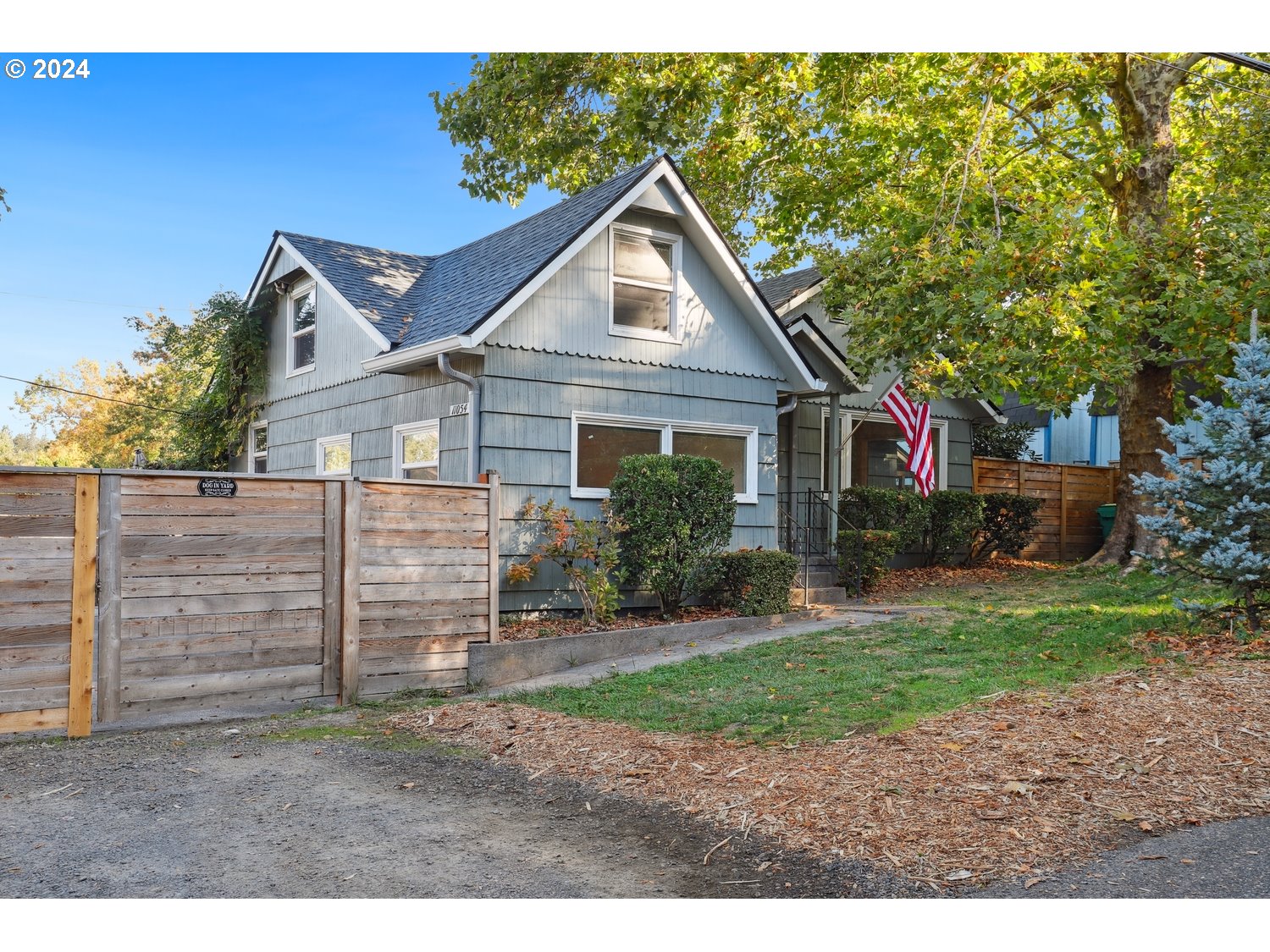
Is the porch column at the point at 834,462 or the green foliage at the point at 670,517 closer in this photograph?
the green foliage at the point at 670,517

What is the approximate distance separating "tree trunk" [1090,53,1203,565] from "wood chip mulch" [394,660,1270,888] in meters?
9.32

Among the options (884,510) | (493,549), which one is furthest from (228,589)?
(884,510)

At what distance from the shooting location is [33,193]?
695 inches

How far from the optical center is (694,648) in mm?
10070

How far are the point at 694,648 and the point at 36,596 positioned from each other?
589 cm

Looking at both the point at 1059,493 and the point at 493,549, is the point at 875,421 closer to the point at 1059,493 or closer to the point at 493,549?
the point at 1059,493

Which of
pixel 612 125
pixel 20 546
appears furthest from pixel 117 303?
pixel 20 546

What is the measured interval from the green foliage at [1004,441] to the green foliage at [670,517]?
1102 cm

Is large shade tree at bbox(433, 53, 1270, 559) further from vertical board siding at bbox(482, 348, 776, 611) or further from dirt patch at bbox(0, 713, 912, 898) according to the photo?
dirt patch at bbox(0, 713, 912, 898)

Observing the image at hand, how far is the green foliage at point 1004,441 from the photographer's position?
20.5 m

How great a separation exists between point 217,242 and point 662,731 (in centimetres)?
1998

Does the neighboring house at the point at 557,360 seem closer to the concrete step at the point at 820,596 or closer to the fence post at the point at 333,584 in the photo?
the concrete step at the point at 820,596

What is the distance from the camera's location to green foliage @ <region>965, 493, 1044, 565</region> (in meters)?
17.5

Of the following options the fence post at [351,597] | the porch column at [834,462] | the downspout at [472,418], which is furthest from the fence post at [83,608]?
the porch column at [834,462]
